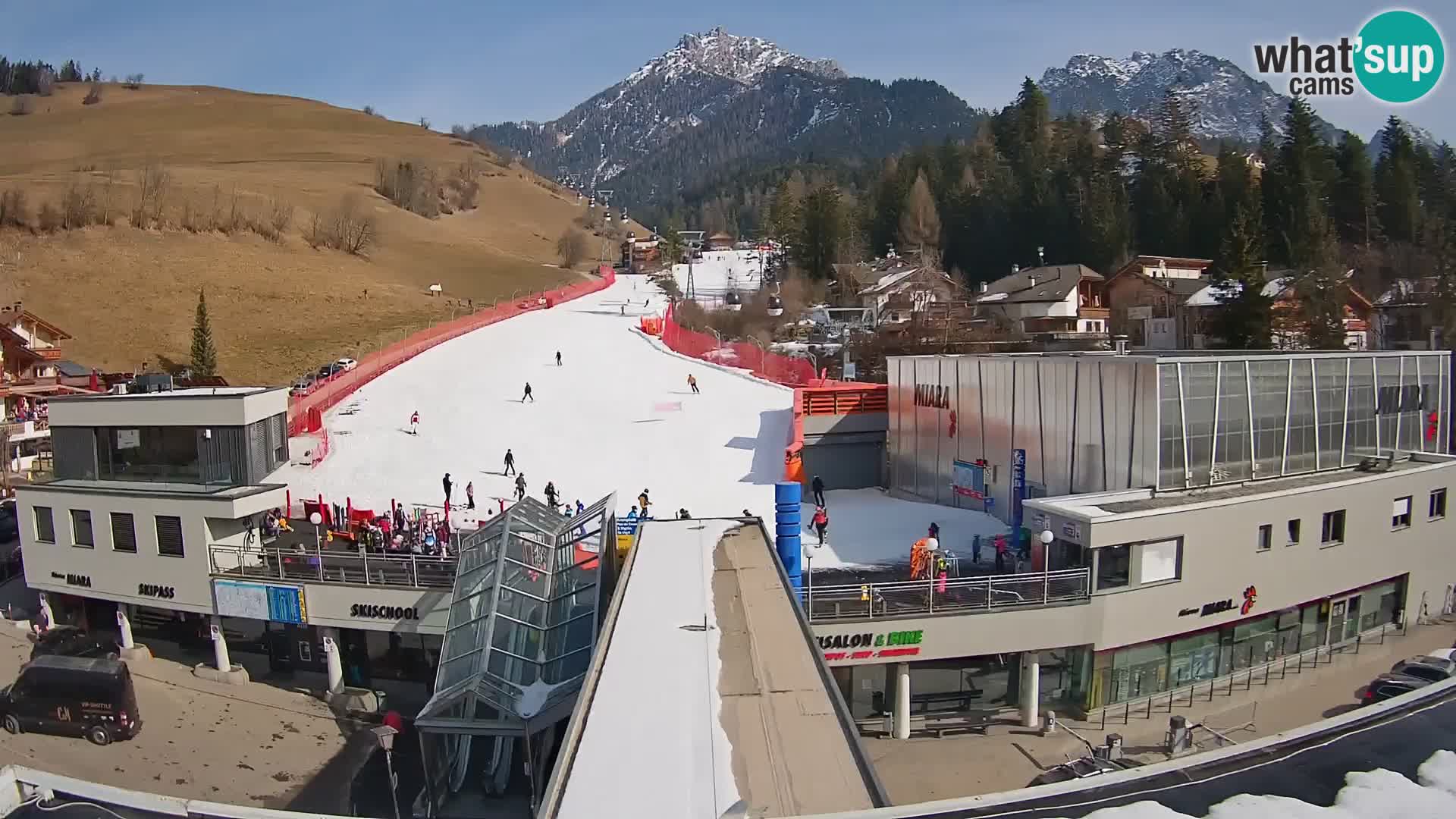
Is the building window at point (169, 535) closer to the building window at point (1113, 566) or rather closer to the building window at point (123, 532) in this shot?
the building window at point (123, 532)

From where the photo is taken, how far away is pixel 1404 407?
22.9m

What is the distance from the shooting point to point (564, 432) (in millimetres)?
33312

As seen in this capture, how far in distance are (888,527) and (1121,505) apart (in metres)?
7.10

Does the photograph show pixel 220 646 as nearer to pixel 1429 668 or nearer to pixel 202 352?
pixel 1429 668

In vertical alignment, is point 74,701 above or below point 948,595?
below

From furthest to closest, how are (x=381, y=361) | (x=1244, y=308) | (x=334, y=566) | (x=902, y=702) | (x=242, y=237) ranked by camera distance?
(x=242, y=237), (x=381, y=361), (x=1244, y=308), (x=334, y=566), (x=902, y=702)

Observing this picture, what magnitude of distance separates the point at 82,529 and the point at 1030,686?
70.7 ft

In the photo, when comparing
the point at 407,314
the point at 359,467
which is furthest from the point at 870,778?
the point at 407,314

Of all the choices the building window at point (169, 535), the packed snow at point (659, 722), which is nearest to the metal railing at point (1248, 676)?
the packed snow at point (659, 722)

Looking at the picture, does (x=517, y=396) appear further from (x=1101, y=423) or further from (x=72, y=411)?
(x=1101, y=423)

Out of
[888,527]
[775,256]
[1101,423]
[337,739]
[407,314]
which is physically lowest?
[337,739]

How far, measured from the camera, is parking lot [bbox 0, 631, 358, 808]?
15992 millimetres

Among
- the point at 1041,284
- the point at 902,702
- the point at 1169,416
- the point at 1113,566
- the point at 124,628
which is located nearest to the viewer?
the point at 1113,566

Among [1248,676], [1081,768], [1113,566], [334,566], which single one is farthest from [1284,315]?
[334,566]
